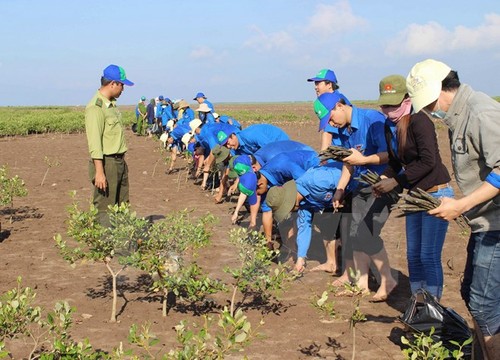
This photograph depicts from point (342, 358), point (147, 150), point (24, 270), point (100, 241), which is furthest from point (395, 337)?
point (147, 150)

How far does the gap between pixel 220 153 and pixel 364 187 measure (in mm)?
4802

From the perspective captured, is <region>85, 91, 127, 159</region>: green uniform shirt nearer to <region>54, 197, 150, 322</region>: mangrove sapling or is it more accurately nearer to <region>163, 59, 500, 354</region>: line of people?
<region>54, 197, 150, 322</region>: mangrove sapling

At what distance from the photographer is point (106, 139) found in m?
5.63

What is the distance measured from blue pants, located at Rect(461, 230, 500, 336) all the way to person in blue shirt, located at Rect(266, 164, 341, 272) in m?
2.53

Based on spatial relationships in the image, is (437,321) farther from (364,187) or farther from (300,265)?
(300,265)

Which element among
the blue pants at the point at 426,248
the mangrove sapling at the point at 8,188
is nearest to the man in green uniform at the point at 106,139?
the blue pants at the point at 426,248

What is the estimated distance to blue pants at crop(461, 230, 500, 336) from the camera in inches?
118

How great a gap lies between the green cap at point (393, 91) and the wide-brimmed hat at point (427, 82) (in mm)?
1201

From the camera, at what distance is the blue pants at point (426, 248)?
4.06 metres

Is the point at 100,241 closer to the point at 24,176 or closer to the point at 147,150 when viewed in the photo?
the point at 24,176

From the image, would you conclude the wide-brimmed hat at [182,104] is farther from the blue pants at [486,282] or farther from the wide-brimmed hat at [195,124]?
the blue pants at [486,282]

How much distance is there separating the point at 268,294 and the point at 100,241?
162 centimetres

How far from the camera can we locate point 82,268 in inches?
249

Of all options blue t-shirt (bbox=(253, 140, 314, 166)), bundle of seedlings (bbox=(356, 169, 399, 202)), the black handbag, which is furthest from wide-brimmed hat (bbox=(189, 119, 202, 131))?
the black handbag
